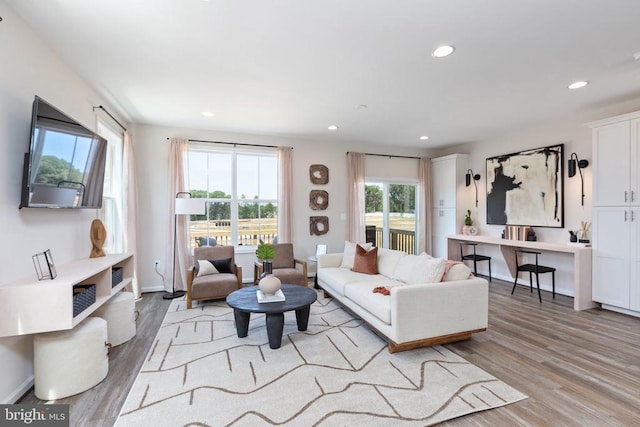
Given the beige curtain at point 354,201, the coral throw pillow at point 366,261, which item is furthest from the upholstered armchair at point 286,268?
the beige curtain at point 354,201

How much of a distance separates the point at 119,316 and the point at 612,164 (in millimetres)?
5951

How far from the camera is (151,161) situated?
4.84m

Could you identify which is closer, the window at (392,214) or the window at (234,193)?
the window at (234,193)

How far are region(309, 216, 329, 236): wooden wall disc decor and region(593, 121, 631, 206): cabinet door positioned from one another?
4013mm

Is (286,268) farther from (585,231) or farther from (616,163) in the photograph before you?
(616,163)

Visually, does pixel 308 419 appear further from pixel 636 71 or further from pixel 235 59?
pixel 636 71

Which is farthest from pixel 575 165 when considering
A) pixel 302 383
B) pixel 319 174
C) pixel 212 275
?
pixel 212 275

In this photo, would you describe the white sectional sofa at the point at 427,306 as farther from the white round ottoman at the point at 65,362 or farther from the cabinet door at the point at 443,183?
the cabinet door at the point at 443,183

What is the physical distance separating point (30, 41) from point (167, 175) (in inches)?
105

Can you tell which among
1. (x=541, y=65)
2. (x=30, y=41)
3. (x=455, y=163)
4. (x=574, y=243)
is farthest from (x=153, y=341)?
(x=455, y=163)

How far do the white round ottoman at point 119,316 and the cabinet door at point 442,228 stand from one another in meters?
5.50

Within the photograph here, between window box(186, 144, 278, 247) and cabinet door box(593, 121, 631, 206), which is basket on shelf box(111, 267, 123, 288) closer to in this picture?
window box(186, 144, 278, 247)

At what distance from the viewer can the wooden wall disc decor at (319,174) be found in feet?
19.1

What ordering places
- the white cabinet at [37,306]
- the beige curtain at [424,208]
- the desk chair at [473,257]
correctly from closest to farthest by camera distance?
the white cabinet at [37,306], the desk chair at [473,257], the beige curtain at [424,208]
